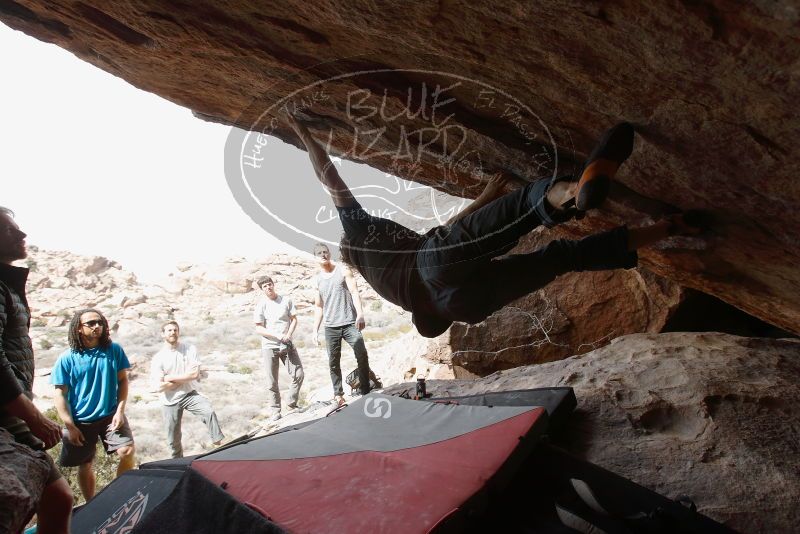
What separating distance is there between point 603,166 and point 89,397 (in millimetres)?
4901

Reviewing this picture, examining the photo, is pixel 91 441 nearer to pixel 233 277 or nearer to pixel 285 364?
pixel 285 364

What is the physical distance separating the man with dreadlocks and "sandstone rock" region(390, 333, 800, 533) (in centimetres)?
386

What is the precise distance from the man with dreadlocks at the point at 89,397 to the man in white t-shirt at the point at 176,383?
156 cm

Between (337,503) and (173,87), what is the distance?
3527mm

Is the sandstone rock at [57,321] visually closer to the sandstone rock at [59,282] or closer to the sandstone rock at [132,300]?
the sandstone rock at [132,300]

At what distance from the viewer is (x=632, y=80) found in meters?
2.26

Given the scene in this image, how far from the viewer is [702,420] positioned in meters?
3.09

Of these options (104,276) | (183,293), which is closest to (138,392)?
(183,293)

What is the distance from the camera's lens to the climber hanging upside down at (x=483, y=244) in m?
2.62

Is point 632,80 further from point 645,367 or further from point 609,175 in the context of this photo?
point 645,367

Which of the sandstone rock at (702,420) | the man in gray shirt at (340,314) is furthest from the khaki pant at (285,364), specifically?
the sandstone rock at (702,420)

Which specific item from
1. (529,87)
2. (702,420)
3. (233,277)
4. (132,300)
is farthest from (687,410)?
(233,277)

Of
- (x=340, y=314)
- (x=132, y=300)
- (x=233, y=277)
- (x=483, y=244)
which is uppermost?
(x=483, y=244)

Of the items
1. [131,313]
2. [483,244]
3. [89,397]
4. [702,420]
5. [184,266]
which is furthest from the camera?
[184,266]
